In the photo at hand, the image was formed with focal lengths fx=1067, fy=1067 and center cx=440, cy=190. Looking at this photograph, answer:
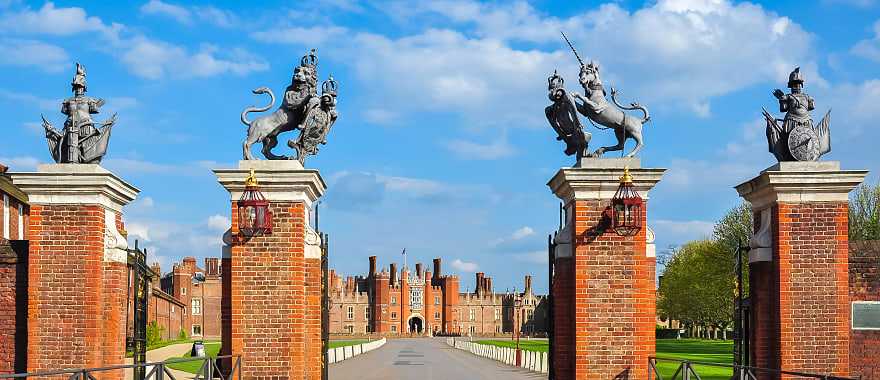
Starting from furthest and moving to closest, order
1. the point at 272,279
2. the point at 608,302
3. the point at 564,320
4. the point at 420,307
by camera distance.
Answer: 1. the point at 420,307
2. the point at 564,320
3. the point at 272,279
4. the point at 608,302

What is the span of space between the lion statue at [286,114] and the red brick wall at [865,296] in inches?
302

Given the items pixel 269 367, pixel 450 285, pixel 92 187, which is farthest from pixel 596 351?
pixel 450 285

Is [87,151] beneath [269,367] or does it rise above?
above

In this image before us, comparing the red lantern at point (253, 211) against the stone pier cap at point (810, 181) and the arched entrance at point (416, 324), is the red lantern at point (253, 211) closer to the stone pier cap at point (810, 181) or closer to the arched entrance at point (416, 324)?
the stone pier cap at point (810, 181)

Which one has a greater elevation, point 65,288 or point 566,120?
point 566,120

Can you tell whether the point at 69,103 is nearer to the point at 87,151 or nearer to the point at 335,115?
the point at 87,151

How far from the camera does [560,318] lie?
580 inches

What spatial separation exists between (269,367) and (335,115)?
3.61m

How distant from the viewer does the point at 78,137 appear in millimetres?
14625

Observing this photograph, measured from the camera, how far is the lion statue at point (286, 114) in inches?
584

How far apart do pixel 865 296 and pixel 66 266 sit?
10756 millimetres

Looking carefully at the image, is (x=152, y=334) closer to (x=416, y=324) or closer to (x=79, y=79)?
(x=79, y=79)

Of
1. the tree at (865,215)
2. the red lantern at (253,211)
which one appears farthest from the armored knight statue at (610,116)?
the tree at (865,215)

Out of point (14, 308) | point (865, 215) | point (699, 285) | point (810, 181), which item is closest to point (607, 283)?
point (810, 181)
